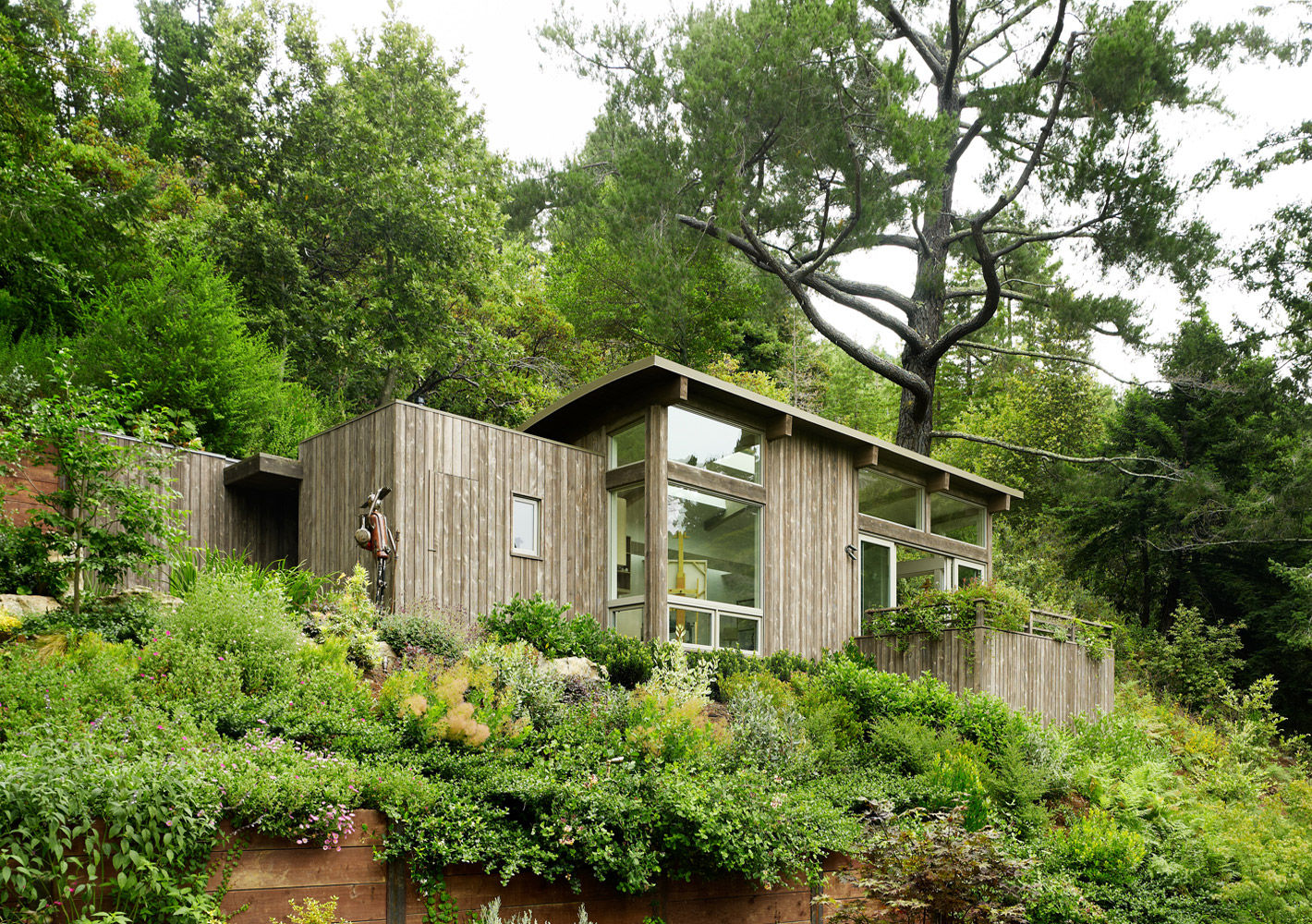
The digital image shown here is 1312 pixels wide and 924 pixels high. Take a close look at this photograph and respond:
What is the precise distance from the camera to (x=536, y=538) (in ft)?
39.2

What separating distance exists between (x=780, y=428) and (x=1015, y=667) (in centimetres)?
425

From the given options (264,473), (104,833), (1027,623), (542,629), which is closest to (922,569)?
(1027,623)

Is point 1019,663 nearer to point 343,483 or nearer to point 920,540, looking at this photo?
point 920,540

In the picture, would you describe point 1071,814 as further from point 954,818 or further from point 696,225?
point 696,225

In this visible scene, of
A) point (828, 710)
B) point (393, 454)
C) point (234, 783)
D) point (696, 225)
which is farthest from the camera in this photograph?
point (696, 225)

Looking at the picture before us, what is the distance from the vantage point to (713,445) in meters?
12.7

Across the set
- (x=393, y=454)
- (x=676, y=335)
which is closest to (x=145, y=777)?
A: (x=393, y=454)

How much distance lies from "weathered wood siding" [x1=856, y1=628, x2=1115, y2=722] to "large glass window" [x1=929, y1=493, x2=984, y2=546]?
287 cm

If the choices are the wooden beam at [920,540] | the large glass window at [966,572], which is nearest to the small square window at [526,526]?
the wooden beam at [920,540]

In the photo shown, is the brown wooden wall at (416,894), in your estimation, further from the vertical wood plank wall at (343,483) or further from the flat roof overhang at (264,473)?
the flat roof overhang at (264,473)

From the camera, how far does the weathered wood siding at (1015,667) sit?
12.1 meters

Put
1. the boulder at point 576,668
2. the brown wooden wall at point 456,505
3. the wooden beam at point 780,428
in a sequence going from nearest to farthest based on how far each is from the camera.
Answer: the boulder at point 576,668 < the brown wooden wall at point 456,505 < the wooden beam at point 780,428

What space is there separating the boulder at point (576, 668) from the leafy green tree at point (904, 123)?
8260 mm

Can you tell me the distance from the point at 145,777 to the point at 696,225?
13.3 m
